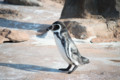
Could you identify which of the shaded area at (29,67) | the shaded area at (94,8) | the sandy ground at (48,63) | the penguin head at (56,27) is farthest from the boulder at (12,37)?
the penguin head at (56,27)

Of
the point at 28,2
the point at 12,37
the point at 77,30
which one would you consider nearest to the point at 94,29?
the point at 77,30

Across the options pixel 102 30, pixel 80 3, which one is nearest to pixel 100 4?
pixel 80 3

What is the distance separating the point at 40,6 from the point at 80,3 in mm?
5453

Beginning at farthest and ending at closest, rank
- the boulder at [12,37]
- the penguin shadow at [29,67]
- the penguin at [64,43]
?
the boulder at [12,37] → the penguin shadow at [29,67] → the penguin at [64,43]

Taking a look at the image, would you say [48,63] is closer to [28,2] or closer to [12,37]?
[12,37]

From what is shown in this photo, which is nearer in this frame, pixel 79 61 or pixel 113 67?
pixel 79 61

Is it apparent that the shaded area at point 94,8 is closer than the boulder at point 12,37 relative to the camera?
No

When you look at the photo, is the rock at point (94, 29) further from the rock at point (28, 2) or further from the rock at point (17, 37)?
the rock at point (28, 2)

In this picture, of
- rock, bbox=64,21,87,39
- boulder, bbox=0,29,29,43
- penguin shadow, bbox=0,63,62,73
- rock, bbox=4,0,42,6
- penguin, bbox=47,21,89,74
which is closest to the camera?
penguin, bbox=47,21,89,74

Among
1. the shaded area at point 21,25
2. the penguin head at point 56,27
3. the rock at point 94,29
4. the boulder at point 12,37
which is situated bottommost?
the shaded area at point 21,25

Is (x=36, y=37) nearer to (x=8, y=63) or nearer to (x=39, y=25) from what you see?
(x=39, y=25)

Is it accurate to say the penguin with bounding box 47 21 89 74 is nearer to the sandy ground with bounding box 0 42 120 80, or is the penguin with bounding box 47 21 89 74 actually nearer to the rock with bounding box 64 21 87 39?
the sandy ground with bounding box 0 42 120 80

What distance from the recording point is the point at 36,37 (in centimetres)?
993

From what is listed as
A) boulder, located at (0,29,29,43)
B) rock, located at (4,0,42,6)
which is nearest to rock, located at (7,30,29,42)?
boulder, located at (0,29,29,43)
